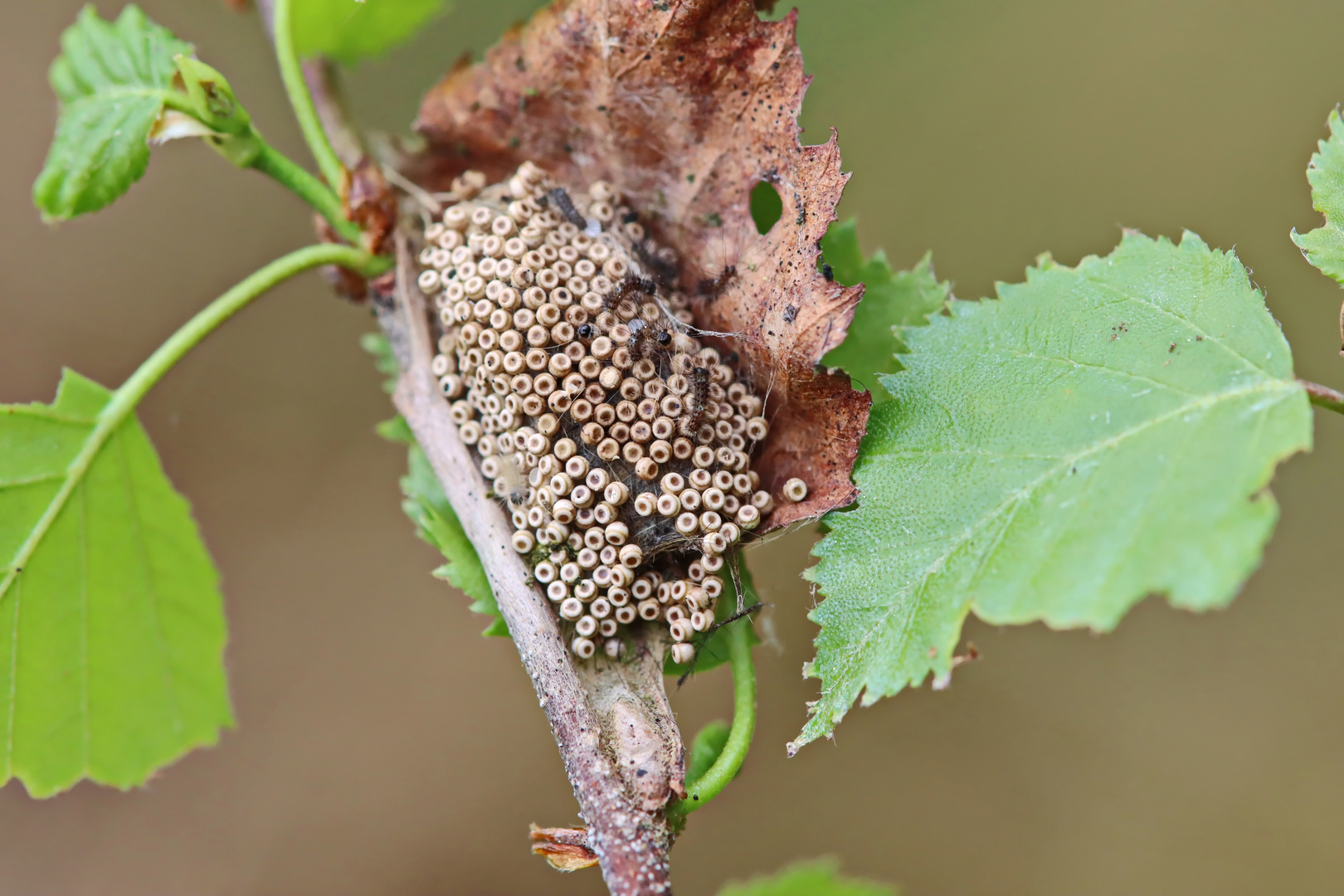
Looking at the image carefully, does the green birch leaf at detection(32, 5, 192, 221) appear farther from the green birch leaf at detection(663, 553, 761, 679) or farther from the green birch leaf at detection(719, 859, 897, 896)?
the green birch leaf at detection(719, 859, 897, 896)

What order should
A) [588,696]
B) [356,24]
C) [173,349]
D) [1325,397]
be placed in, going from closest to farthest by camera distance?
[1325,397] < [588,696] < [173,349] < [356,24]

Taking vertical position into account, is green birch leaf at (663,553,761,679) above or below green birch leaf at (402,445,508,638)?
below

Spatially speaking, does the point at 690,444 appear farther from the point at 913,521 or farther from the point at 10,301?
the point at 10,301

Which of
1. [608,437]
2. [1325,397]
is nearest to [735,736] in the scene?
[608,437]

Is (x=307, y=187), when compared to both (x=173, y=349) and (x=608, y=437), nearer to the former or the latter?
(x=173, y=349)

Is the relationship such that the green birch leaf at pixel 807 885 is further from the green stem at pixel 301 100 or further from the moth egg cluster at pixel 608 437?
the green stem at pixel 301 100

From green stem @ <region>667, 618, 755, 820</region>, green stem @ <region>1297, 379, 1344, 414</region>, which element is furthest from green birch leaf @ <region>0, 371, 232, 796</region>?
green stem @ <region>1297, 379, 1344, 414</region>

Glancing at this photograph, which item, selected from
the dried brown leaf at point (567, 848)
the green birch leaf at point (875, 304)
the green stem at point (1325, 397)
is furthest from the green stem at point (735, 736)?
the green stem at point (1325, 397)
